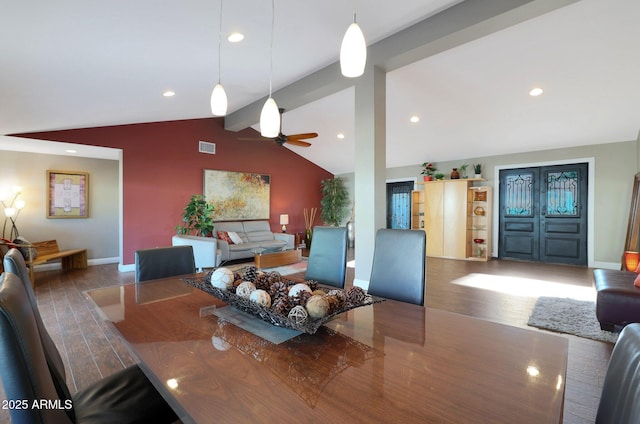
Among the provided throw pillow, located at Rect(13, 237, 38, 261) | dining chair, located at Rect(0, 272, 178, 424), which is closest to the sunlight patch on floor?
dining chair, located at Rect(0, 272, 178, 424)

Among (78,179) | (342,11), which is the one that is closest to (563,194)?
(342,11)

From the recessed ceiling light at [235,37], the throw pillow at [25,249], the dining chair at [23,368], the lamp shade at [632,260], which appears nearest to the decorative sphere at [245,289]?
the dining chair at [23,368]

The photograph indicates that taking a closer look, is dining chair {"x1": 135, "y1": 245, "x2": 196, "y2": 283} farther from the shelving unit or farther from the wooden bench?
the shelving unit

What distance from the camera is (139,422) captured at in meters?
1.11

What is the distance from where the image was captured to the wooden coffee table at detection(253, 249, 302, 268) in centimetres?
559

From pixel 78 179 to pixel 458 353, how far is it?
7.19 metres

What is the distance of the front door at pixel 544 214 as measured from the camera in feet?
19.8

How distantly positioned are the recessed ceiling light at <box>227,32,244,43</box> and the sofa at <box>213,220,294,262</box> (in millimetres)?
3647

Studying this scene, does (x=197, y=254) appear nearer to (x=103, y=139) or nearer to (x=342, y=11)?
(x=103, y=139)

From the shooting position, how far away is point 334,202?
905 centimetres

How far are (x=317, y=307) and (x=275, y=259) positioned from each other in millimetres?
4775

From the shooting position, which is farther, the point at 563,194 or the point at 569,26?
the point at 563,194

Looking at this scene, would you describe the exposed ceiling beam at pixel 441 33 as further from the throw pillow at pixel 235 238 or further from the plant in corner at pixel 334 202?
the plant in corner at pixel 334 202

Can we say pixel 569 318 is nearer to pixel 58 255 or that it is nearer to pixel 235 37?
pixel 235 37
